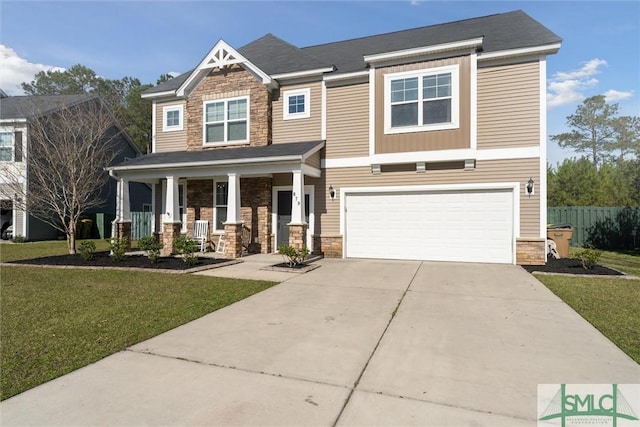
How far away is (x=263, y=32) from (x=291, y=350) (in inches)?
651

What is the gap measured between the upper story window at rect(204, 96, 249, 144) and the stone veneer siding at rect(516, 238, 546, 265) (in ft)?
32.6

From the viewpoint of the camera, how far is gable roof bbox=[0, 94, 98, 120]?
1753 centimetres

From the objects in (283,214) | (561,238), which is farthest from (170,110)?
(561,238)

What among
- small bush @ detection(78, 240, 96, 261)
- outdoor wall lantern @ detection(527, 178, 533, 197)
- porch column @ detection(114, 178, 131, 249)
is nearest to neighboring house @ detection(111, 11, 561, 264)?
outdoor wall lantern @ detection(527, 178, 533, 197)

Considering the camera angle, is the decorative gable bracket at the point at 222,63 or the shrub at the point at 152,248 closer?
the shrub at the point at 152,248

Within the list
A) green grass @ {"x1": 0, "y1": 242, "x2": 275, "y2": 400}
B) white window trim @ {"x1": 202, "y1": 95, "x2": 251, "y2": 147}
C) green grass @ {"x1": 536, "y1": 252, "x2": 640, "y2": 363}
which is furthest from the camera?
white window trim @ {"x1": 202, "y1": 95, "x2": 251, "y2": 147}

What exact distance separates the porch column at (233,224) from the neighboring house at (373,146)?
0.04m

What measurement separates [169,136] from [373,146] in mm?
8903

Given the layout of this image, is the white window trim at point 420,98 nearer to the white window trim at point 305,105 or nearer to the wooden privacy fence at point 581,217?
the white window trim at point 305,105

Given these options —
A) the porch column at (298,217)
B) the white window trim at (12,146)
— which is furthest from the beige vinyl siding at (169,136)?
the white window trim at (12,146)

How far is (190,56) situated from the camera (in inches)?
659

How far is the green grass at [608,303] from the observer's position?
13.8ft

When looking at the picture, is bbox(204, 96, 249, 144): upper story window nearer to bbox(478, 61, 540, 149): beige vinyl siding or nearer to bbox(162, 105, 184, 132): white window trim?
bbox(162, 105, 184, 132): white window trim

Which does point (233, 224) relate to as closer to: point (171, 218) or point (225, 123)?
point (171, 218)
